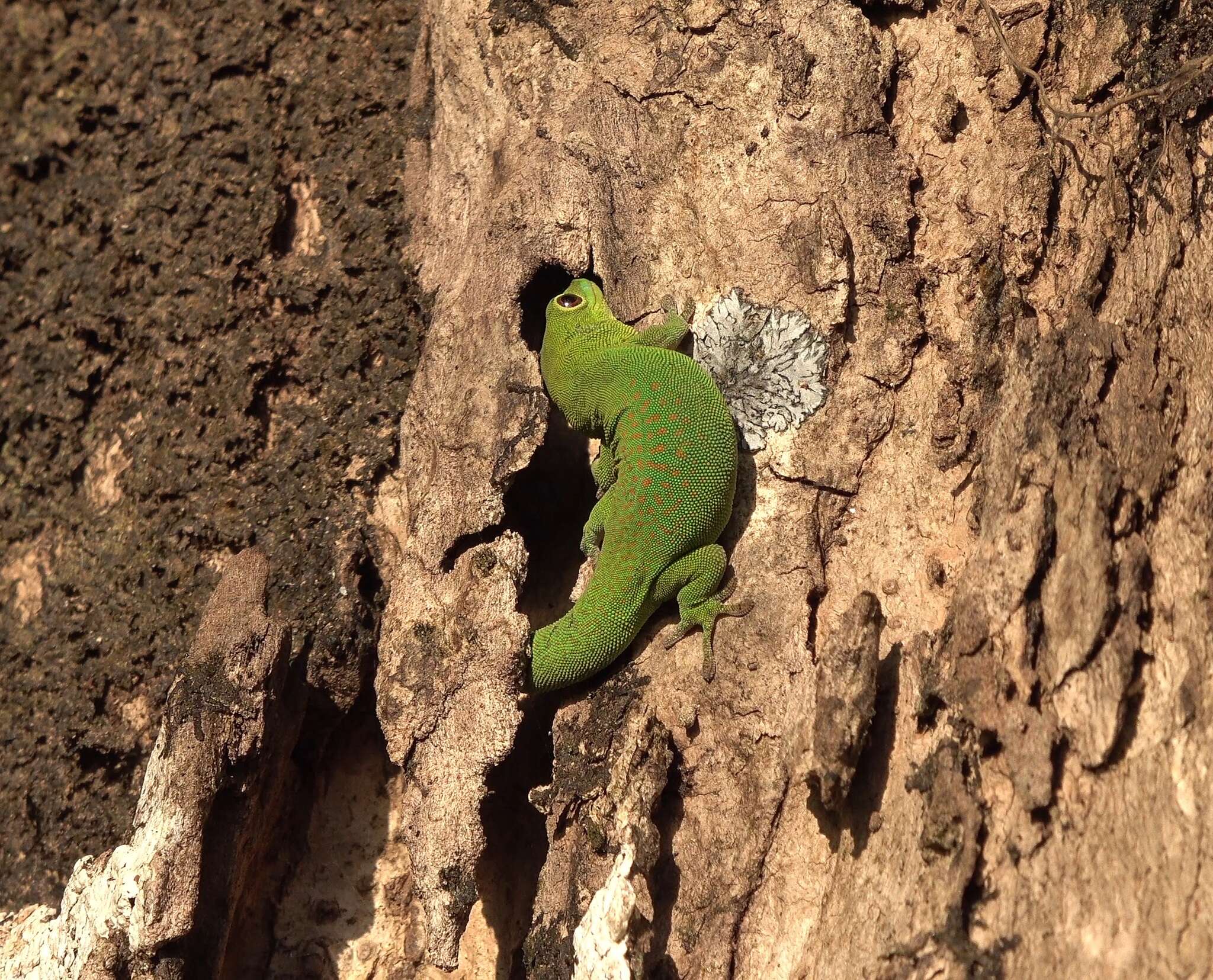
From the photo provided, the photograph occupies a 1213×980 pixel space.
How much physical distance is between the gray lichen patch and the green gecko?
0.33 feet

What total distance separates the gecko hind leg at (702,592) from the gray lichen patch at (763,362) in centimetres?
52

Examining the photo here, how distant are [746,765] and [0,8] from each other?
22.6 feet

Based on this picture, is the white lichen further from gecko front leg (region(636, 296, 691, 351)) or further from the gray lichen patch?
gecko front leg (region(636, 296, 691, 351))

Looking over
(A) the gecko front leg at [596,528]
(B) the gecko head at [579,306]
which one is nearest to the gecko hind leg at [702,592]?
(A) the gecko front leg at [596,528]

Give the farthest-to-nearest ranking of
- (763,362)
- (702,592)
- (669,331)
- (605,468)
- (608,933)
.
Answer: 1. (605,468)
2. (669,331)
3. (763,362)
4. (702,592)
5. (608,933)

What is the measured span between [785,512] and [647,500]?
1.81 feet

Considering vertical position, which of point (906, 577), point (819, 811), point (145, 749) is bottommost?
point (819, 811)

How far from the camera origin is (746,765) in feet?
12.5

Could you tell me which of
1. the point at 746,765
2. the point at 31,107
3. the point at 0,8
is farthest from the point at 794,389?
the point at 0,8

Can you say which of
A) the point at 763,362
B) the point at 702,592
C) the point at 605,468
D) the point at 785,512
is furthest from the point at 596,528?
the point at 763,362

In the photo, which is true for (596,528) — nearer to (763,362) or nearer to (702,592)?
(702,592)

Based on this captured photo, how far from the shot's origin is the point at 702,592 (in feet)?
13.5

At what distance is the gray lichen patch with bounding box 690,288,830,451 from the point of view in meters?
4.23

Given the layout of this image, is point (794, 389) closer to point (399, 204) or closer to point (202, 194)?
point (399, 204)
